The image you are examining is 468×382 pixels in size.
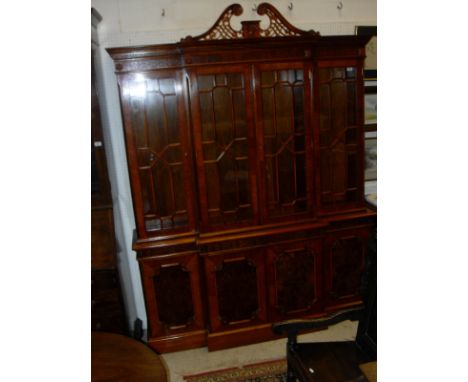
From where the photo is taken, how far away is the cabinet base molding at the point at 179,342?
103 inches

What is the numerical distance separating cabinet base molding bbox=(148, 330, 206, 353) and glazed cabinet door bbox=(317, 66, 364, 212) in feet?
4.25

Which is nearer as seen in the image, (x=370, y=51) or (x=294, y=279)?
(x=294, y=279)

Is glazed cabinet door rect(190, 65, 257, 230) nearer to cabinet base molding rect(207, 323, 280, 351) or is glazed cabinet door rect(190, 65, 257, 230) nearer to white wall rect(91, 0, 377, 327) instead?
white wall rect(91, 0, 377, 327)

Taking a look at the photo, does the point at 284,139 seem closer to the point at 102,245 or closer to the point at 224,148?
the point at 224,148

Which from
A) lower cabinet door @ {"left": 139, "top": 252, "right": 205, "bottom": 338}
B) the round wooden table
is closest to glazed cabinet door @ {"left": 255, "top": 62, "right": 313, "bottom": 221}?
lower cabinet door @ {"left": 139, "top": 252, "right": 205, "bottom": 338}

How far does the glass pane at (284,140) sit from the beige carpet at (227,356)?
96cm

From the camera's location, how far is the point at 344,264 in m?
2.77

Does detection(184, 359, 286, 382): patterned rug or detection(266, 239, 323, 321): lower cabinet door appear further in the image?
detection(266, 239, 323, 321): lower cabinet door

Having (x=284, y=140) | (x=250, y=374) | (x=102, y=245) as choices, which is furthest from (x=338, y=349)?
(x=102, y=245)

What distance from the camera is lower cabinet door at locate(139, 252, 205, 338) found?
8.20 feet

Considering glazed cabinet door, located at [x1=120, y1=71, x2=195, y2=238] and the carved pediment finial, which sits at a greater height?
the carved pediment finial

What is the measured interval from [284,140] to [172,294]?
132cm
